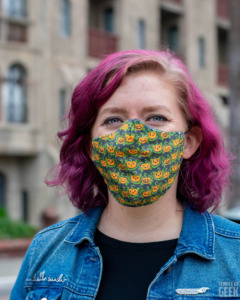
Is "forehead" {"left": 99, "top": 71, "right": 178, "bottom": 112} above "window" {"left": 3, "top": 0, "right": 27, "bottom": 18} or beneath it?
beneath

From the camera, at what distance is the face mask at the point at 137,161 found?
2502 millimetres

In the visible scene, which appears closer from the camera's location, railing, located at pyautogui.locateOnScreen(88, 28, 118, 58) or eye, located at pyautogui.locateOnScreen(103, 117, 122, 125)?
eye, located at pyautogui.locateOnScreen(103, 117, 122, 125)

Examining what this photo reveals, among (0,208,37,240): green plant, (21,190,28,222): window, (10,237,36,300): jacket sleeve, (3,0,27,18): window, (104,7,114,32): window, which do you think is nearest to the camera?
(10,237,36,300): jacket sleeve

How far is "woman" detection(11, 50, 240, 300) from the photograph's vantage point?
8.19 feet

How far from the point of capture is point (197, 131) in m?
2.75

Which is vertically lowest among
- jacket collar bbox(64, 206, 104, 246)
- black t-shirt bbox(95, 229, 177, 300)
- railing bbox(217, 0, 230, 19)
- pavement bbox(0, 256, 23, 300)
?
pavement bbox(0, 256, 23, 300)

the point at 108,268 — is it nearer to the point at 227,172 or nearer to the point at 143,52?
the point at 227,172

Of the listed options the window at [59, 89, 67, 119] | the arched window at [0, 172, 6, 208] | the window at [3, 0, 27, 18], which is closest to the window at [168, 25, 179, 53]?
the window at [59, 89, 67, 119]

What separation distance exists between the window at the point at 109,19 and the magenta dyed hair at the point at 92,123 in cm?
2189

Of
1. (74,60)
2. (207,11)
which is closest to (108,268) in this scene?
(74,60)

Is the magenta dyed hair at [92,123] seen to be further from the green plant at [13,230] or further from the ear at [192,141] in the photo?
the green plant at [13,230]

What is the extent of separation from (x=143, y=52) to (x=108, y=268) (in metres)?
0.94

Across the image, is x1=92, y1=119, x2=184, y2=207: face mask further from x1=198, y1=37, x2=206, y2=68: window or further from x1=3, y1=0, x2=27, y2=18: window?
x1=198, y1=37, x2=206, y2=68: window

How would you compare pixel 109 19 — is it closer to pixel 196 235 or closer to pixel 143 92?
pixel 143 92
